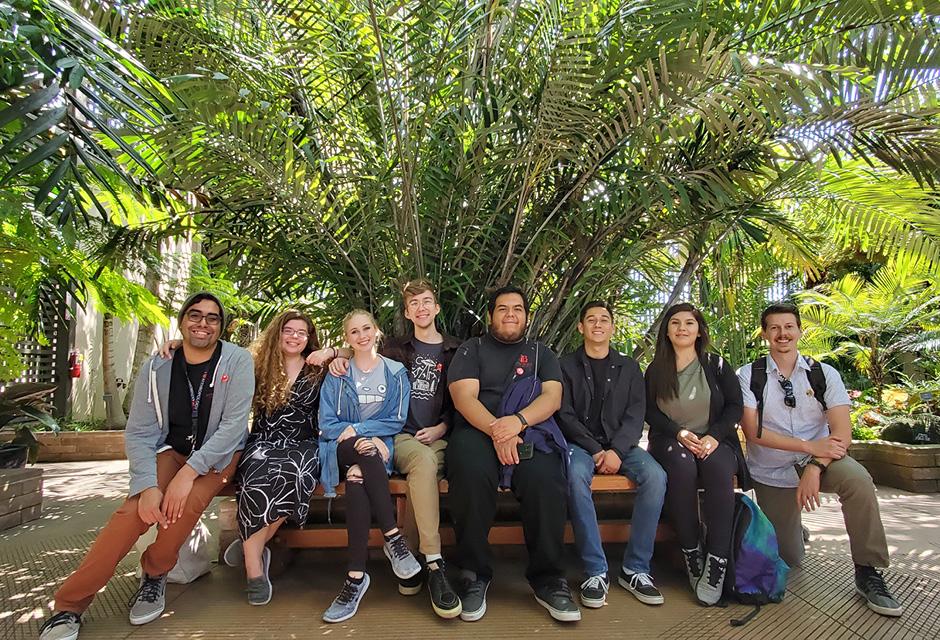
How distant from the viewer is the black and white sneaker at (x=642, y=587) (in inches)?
112

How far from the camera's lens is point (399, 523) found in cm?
309

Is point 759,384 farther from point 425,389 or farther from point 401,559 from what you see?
point 401,559

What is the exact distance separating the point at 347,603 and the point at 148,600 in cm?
89

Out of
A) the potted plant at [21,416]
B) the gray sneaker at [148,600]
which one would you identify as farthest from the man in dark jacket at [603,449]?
the potted plant at [21,416]

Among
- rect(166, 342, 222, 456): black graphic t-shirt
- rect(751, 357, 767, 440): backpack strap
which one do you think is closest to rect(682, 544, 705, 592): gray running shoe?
rect(751, 357, 767, 440): backpack strap

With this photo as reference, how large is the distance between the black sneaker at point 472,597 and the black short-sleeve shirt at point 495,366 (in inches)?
29.9

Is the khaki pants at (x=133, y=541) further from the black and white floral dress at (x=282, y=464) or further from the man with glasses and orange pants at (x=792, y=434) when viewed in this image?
the man with glasses and orange pants at (x=792, y=434)

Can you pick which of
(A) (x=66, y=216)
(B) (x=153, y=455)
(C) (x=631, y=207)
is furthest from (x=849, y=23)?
(B) (x=153, y=455)

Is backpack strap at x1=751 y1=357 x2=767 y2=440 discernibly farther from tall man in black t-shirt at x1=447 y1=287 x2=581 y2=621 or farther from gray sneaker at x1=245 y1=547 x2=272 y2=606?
gray sneaker at x1=245 y1=547 x2=272 y2=606

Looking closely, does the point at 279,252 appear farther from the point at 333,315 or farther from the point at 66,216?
the point at 66,216

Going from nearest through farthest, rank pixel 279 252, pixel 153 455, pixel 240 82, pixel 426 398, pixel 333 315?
pixel 153 455
pixel 426 398
pixel 240 82
pixel 279 252
pixel 333 315

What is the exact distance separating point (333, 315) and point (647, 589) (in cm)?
278

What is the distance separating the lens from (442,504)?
3.40m

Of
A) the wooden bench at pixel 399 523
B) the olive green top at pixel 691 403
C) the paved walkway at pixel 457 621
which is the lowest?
the paved walkway at pixel 457 621
